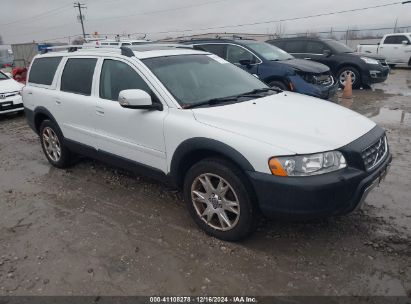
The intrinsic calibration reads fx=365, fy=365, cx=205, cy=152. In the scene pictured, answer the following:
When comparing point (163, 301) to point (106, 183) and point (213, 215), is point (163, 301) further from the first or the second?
point (106, 183)

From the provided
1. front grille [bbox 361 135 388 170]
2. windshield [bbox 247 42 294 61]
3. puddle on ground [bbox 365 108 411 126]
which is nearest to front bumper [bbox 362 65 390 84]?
puddle on ground [bbox 365 108 411 126]

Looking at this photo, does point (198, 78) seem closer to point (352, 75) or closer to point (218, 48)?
point (218, 48)

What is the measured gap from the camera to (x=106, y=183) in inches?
191

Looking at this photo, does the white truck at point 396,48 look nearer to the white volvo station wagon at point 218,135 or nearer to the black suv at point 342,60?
the black suv at point 342,60

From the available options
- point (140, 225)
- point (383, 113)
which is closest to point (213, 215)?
point (140, 225)

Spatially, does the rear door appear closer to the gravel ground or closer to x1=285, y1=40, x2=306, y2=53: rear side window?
the gravel ground

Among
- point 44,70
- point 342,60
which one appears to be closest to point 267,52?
point 342,60

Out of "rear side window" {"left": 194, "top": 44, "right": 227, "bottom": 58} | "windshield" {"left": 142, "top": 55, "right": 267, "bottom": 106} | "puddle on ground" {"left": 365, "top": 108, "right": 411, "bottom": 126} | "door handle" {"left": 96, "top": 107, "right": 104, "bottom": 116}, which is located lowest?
"puddle on ground" {"left": 365, "top": 108, "right": 411, "bottom": 126}

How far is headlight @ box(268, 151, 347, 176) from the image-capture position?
9.18 feet

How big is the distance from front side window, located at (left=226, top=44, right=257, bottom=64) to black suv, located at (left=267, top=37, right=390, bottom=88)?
3.93m

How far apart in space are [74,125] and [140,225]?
181 centimetres

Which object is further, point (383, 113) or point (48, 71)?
point (383, 113)

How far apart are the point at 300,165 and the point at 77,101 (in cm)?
301

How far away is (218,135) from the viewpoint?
311 cm
